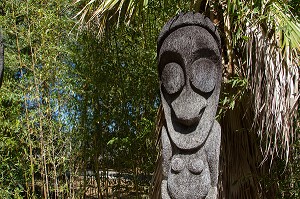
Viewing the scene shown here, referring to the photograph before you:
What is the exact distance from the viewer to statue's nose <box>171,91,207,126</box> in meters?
2.78

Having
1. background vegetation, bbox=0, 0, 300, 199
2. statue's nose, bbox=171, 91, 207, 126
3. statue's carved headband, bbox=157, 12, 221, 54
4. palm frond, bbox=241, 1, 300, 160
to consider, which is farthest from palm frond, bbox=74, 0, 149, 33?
statue's nose, bbox=171, 91, 207, 126

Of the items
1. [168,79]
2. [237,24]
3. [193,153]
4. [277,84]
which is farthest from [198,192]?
[237,24]

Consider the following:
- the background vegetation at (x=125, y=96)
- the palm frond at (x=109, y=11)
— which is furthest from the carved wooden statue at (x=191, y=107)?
the palm frond at (x=109, y=11)

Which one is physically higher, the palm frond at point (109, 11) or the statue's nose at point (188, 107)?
the palm frond at point (109, 11)

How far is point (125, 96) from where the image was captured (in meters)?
4.66

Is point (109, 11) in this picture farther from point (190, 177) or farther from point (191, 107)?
point (190, 177)

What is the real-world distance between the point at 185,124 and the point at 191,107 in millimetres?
125

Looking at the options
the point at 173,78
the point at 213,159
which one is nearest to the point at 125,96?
the point at 173,78

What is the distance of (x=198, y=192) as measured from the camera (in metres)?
2.73

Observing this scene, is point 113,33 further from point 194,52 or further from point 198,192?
→ point 198,192

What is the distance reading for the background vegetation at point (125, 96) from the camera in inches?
131

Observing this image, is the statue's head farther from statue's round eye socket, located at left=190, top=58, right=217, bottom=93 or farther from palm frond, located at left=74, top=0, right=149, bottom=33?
palm frond, located at left=74, top=0, right=149, bottom=33

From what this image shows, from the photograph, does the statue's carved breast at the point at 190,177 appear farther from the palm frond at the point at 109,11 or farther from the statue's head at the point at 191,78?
the palm frond at the point at 109,11

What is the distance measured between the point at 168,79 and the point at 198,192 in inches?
30.5
